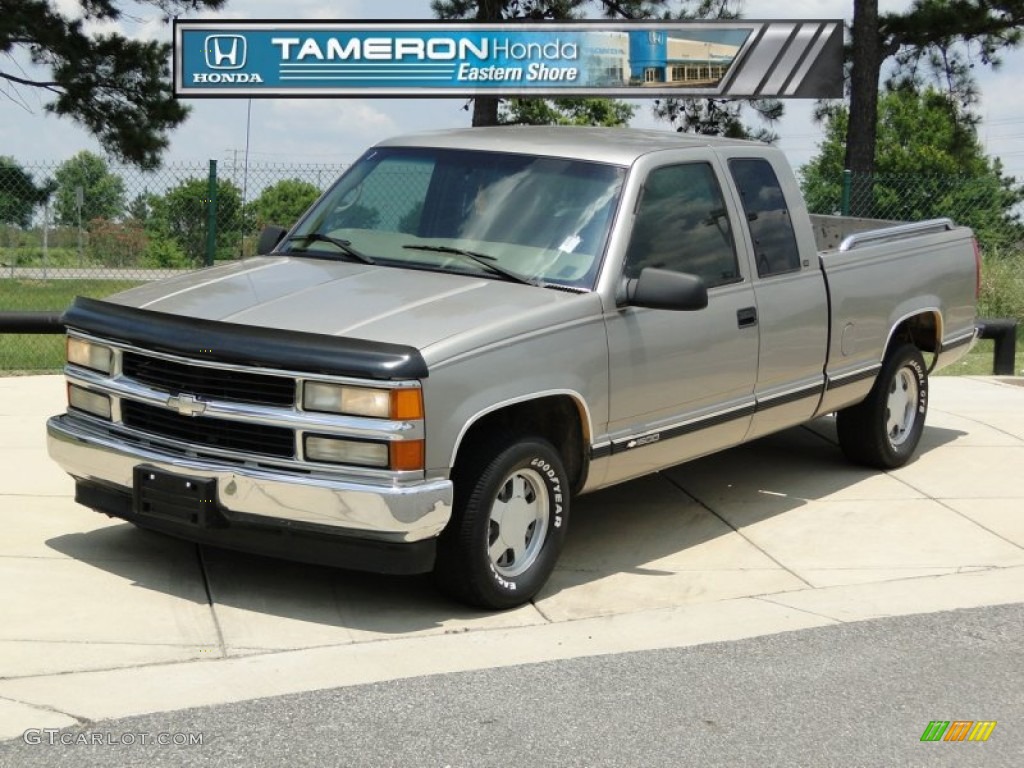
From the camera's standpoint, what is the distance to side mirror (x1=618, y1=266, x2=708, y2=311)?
6.64 meters

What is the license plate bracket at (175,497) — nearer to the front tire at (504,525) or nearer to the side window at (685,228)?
the front tire at (504,525)

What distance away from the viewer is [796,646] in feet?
20.5

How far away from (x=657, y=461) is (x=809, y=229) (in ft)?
6.18

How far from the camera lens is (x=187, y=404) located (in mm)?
6176

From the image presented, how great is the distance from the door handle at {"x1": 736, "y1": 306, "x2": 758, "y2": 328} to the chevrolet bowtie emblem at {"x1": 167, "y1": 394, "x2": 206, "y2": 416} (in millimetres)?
2830

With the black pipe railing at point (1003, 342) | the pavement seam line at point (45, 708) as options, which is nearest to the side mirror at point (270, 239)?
the pavement seam line at point (45, 708)

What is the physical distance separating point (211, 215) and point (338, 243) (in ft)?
22.8

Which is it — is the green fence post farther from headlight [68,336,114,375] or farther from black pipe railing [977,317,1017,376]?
headlight [68,336,114,375]

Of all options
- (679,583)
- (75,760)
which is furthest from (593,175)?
(75,760)

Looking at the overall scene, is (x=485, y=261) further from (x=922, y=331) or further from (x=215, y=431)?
(x=922, y=331)

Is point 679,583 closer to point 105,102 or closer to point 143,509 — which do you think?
point 143,509

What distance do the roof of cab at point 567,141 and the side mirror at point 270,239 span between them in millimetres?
715

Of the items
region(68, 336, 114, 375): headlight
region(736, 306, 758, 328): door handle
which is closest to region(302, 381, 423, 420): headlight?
region(68, 336, 114, 375): headlight

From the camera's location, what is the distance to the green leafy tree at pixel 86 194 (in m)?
14.3
